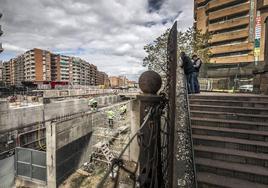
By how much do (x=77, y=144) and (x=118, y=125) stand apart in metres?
4.55

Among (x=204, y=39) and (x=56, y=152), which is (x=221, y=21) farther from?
(x=56, y=152)

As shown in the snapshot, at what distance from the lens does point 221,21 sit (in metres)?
43.1

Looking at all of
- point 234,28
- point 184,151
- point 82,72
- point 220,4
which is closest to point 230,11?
point 220,4

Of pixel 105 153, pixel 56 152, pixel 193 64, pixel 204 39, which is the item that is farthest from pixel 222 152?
pixel 204 39

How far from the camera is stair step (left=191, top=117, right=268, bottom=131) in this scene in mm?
4215

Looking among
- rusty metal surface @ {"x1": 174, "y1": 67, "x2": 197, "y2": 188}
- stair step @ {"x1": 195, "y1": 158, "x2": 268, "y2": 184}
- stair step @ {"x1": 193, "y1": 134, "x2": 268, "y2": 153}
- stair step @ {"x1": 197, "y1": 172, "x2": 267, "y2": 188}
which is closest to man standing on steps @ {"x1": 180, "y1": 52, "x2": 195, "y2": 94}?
rusty metal surface @ {"x1": 174, "y1": 67, "x2": 197, "y2": 188}

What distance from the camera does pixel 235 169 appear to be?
331 centimetres

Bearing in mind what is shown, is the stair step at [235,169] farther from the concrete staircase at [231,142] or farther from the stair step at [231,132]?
the stair step at [231,132]

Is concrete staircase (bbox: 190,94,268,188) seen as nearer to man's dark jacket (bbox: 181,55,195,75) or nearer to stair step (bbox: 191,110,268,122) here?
stair step (bbox: 191,110,268,122)

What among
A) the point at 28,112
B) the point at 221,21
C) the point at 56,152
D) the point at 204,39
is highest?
the point at 221,21

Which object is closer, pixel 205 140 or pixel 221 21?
pixel 205 140

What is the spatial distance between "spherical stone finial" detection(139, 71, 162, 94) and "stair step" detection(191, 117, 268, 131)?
108 inches

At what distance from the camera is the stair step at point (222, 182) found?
3059 millimetres

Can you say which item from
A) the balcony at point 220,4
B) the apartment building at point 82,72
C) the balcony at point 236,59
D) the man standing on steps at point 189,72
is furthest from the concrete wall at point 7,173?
the apartment building at point 82,72
